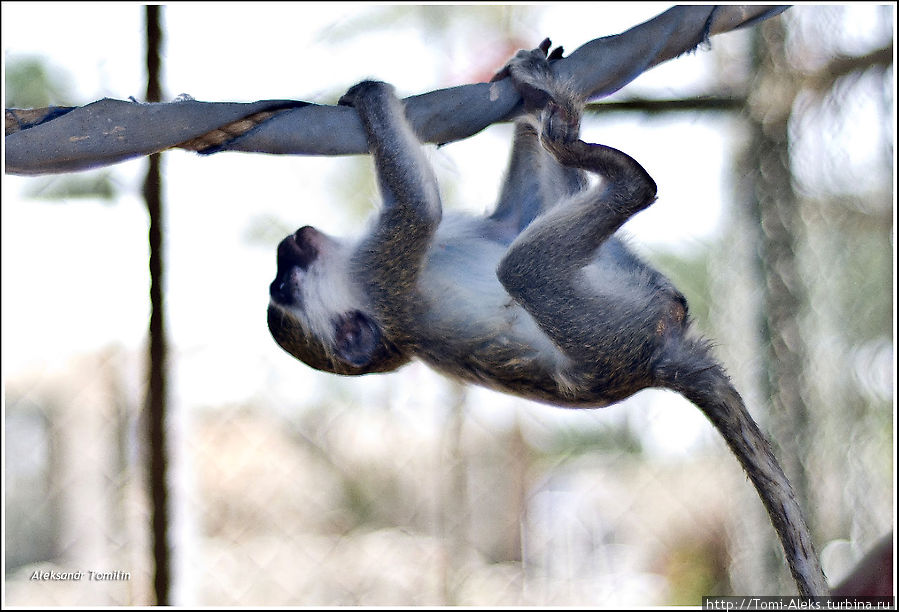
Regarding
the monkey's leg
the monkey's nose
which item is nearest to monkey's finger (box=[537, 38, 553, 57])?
the monkey's leg

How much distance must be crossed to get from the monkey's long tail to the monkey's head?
0.85 meters

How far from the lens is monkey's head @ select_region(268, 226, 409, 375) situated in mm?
2496

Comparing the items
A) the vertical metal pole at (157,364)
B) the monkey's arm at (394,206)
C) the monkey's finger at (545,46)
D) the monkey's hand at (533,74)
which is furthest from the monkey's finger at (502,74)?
the vertical metal pole at (157,364)

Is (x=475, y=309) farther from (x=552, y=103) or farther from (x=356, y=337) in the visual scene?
(x=552, y=103)

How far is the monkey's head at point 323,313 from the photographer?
98.3 inches

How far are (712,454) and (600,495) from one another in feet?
2.11

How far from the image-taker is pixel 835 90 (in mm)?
3496

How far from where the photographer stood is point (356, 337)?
253 cm

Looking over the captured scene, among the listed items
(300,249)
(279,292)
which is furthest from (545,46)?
(279,292)

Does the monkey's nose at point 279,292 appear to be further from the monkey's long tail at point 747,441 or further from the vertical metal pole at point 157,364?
the monkey's long tail at point 747,441

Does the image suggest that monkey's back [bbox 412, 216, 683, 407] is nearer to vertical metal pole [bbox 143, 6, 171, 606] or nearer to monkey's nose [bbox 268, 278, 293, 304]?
monkey's nose [bbox 268, 278, 293, 304]

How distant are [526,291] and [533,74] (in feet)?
1.75

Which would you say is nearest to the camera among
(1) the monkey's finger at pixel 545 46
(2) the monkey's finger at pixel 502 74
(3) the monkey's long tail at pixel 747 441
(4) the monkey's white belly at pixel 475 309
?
(3) the monkey's long tail at pixel 747 441

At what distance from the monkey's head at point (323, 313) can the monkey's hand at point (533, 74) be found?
79cm
